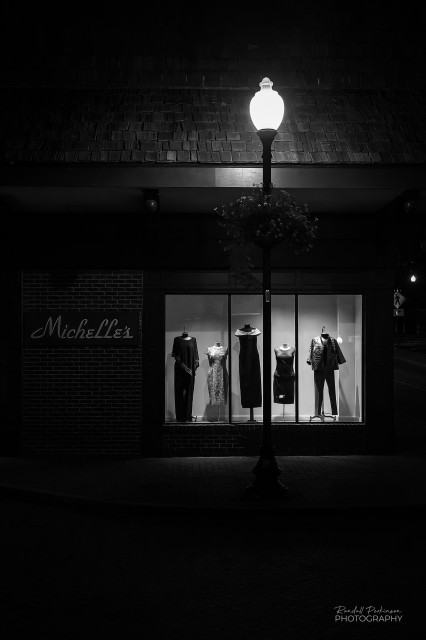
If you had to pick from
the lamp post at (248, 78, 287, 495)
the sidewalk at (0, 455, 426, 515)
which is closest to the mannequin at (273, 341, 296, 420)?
the sidewalk at (0, 455, 426, 515)

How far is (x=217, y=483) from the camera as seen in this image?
32.6 ft

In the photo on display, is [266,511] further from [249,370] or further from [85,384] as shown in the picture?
[85,384]

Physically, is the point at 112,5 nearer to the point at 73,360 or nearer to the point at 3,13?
the point at 3,13

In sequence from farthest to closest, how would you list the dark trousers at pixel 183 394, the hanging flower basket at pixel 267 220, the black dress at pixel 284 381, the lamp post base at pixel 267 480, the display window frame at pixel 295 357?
the black dress at pixel 284 381 < the dark trousers at pixel 183 394 < the display window frame at pixel 295 357 < the lamp post base at pixel 267 480 < the hanging flower basket at pixel 267 220

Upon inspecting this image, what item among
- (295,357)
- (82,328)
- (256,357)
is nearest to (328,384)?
(295,357)

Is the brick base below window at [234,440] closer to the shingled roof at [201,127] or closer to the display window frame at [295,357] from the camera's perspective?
the display window frame at [295,357]

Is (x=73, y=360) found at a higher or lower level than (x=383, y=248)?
lower

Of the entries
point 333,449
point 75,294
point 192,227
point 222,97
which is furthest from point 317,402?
point 222,97

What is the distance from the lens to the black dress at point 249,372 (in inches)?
494

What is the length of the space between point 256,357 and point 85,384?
10.1 ft

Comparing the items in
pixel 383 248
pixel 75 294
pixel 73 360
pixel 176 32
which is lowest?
pixel 73 360

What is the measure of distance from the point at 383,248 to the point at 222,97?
3.86 meters

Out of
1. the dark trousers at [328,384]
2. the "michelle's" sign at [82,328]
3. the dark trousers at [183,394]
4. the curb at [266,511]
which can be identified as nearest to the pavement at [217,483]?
the curb at [266,511]

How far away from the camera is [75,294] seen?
1222 cm
